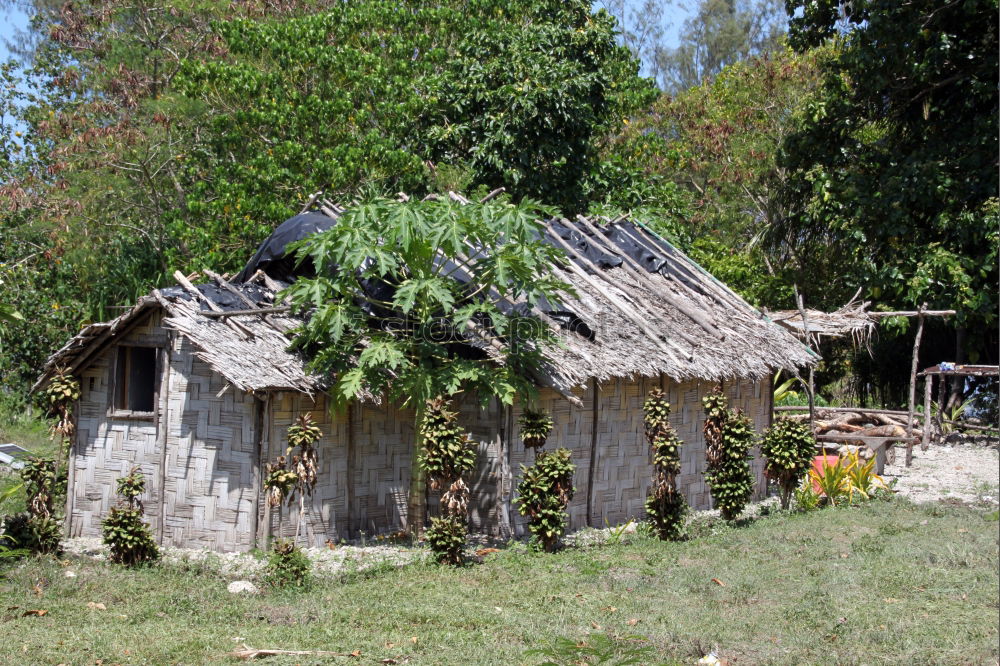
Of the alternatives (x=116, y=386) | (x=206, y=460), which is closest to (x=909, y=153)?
(x=206, y=460)

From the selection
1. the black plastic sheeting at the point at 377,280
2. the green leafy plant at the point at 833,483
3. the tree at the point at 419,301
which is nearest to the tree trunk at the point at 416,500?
the tree at the point at 419,301

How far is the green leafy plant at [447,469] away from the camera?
9391 millimetres

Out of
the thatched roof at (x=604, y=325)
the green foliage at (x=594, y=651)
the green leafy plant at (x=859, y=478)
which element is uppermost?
the thatched roof at (x=604, y=325)

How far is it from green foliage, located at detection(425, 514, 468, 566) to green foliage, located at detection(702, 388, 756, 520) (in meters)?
3.38

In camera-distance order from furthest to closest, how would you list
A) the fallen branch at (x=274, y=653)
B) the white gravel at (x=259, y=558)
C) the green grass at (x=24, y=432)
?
the green grass at (x=24, y=432)
the white gravel at (x=259, y=558)
the fallen branch at (x=274, y=653)

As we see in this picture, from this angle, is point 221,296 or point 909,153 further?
point 909,153

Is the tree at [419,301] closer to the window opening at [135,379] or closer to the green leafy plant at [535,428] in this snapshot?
the green leafy plant at [535,428]

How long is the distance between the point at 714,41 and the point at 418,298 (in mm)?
29572

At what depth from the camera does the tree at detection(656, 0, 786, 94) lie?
35.8 metres

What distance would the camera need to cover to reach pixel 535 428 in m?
9.95

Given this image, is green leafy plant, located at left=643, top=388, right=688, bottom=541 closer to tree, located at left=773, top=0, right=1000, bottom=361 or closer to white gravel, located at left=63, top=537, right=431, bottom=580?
white gravel, located at left=63, top=537, right=431, bottom=580

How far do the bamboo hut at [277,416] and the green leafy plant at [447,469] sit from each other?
76 centimetres

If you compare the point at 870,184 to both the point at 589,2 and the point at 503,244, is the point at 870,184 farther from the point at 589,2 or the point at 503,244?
the point at 503,244

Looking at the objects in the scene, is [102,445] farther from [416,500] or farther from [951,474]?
[951,474]
